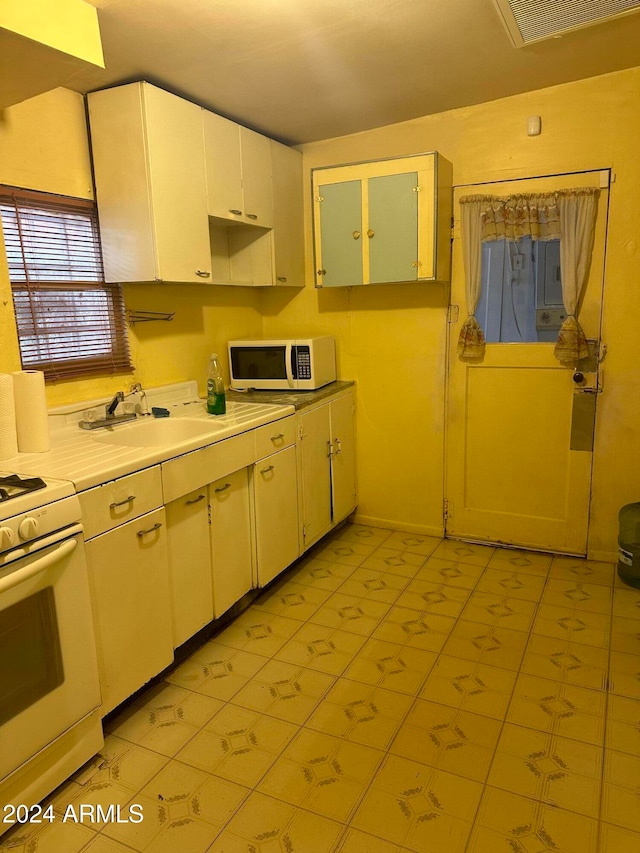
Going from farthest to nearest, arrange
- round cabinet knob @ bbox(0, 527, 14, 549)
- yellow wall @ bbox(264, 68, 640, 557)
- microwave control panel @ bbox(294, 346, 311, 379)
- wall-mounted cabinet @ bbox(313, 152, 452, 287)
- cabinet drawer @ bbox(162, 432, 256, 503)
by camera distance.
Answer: microwave control panel @ bbox(294, 346, 311, 379)
wall-mounted cabinet @ bbox(313, 152, 452, 287)
yellow wall @ bbox(264, 68, 640, 557)
cabinet drawer @ bbox(162, 432, 256, 503)
round cabinet knob @ bbox(0, 527, 14, 549)

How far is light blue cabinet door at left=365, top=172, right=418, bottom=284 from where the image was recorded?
9.75 ft

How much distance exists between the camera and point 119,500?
6.07 ft

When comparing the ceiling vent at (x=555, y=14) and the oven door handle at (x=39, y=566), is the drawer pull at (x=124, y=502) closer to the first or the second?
the oven door handle at (x=39, y=566)

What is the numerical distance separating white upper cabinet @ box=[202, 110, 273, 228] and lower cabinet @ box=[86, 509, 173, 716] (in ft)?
5.37

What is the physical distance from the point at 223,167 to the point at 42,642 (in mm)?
2264

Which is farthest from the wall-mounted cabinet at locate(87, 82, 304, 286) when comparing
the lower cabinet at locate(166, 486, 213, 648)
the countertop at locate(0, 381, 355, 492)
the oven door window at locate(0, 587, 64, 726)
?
the oven door window at locate(0, 587, 64, 726)

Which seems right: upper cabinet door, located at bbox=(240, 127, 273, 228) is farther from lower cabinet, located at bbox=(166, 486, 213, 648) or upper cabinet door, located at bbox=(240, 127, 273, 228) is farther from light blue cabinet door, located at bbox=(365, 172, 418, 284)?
lower cabinet, located at bbox=(166, 486, 213, 648)

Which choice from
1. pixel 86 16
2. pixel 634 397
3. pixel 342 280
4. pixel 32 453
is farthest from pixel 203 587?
pixel 634 397

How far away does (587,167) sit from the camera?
112 inches

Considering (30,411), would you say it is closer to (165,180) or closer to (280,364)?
(165,180)

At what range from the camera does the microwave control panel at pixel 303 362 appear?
10.5ft

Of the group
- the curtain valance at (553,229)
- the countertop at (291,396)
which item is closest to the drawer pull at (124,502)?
the countertop at (291,396)

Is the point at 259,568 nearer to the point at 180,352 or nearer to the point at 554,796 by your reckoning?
the point at 180,352

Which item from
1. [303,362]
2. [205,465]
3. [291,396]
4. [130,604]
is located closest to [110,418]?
[205,465]
